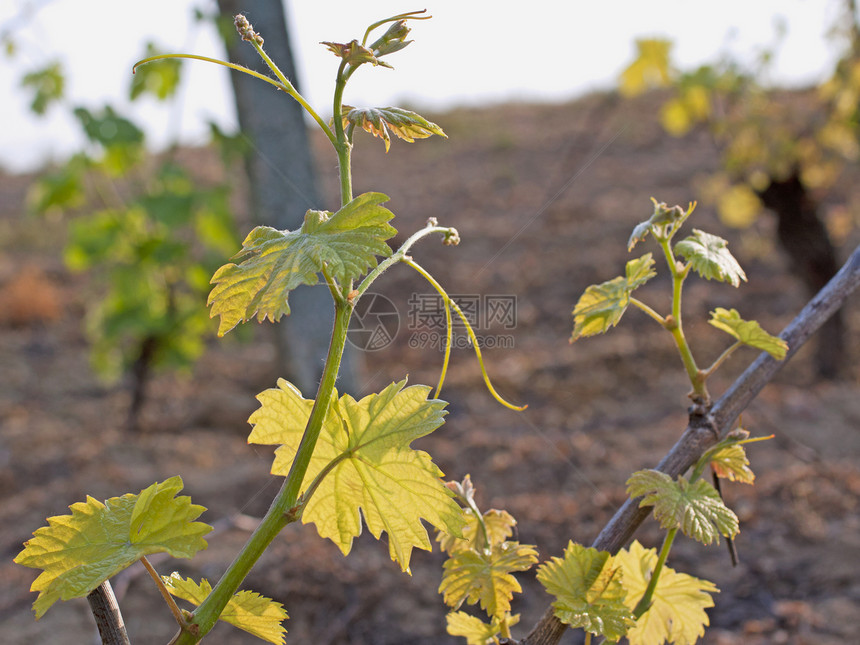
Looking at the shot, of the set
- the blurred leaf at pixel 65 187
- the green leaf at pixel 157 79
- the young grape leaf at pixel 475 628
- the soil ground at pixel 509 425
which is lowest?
the soil ground at pixel 509 425

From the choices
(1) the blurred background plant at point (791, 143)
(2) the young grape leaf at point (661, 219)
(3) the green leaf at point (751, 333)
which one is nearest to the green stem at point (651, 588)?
(3) the green leaf at point (751, 333)

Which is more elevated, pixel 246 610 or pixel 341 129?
pixel 341 129

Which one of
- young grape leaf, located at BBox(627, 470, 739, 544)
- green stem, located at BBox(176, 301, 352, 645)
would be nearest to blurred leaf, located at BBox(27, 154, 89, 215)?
green stem, located at BBox(176, 301, 352, 645)

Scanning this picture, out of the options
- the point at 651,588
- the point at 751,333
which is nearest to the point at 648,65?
the point at 751,333

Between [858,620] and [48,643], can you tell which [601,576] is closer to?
[858,620]

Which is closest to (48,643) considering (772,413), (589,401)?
(589,401)

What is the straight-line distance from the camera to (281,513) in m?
0.70

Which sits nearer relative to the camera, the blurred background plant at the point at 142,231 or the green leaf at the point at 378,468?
the green leaf at the point at 378,468

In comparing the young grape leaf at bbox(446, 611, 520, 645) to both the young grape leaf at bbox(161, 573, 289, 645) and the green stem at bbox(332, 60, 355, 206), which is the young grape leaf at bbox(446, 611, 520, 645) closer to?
the young grape leaf at bbox(161, 573, 289, 645)

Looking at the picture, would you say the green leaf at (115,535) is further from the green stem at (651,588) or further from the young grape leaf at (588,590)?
the green stem at (651,588)

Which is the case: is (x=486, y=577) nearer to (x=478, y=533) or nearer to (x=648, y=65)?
(x=478, y=533)

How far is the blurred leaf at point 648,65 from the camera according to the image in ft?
13.0

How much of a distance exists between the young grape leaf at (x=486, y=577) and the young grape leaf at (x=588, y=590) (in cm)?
5

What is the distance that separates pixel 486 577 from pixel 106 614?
0.44 metres
